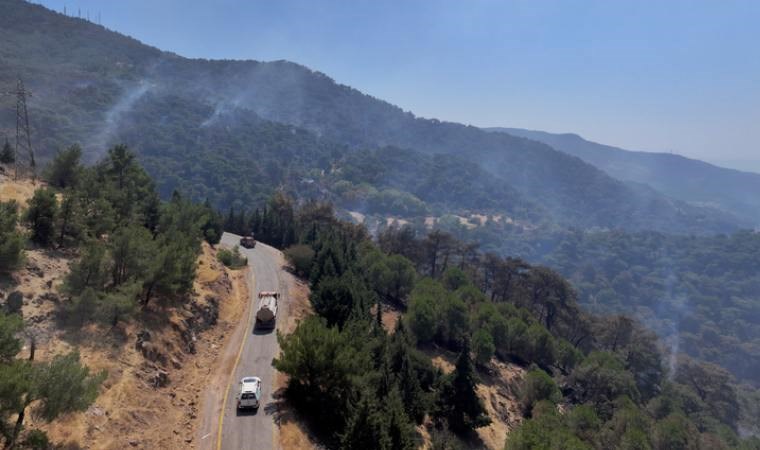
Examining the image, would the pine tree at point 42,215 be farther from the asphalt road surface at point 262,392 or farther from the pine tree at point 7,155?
the pine tree at point 7,155

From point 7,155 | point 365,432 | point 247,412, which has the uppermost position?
point 7,155

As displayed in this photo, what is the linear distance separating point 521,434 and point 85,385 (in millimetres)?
30668

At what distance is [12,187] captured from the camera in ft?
141

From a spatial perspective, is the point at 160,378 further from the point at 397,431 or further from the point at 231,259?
the point at 231,259

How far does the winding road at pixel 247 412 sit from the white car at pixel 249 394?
477 millimetres

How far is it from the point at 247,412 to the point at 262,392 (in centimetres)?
302

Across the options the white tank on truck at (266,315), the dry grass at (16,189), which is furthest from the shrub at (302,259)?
the dry grass at (16,189)

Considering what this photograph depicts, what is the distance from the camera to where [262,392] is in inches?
1286

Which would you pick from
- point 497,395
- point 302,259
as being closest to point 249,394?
point 302,259

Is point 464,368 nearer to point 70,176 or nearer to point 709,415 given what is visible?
point 70,176

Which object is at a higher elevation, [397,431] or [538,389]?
[397,431]

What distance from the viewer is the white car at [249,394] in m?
29.8

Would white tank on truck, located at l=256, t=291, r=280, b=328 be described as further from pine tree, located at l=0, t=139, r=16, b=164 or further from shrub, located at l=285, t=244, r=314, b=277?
pine tree, located at l=0, t=139, r=16, b=164

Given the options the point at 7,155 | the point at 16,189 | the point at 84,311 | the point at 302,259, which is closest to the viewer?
the point at 84,311
